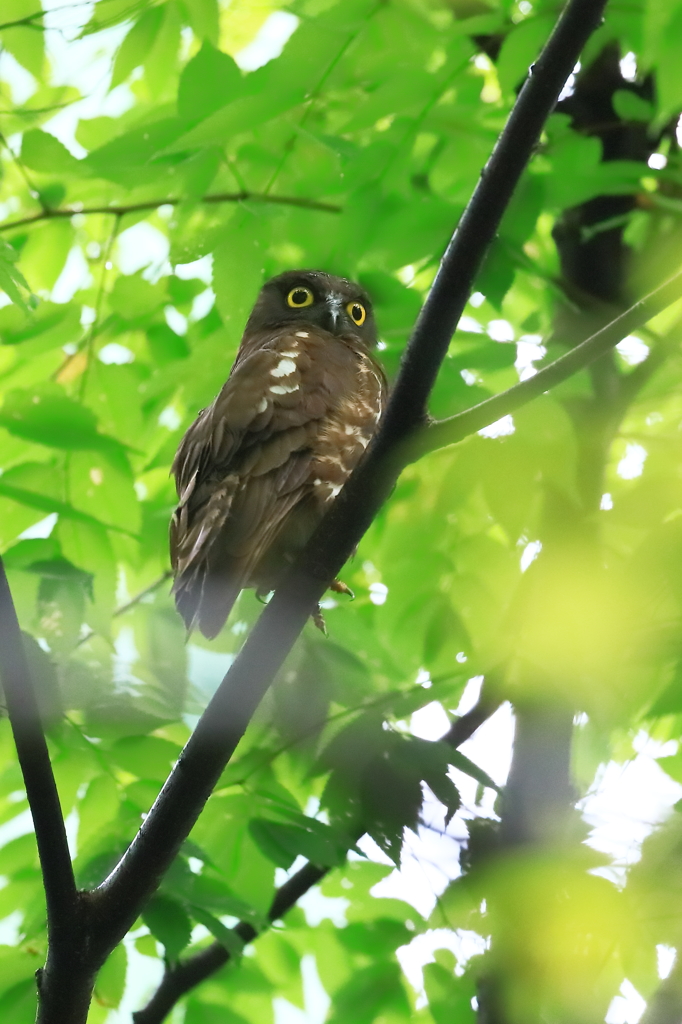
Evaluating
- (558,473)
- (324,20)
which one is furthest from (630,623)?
(324,20)

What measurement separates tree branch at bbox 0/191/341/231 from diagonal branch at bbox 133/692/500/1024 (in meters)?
1.37

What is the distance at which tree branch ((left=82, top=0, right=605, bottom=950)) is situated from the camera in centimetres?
176

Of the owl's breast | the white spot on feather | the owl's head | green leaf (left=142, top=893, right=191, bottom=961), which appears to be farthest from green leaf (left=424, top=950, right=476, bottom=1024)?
the owl's head

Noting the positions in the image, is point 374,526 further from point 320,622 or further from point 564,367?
point 564,367

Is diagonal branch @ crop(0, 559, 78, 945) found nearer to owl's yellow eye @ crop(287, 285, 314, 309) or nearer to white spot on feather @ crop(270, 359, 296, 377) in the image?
white spot on feather @ crop(270, 359, 296, 377)

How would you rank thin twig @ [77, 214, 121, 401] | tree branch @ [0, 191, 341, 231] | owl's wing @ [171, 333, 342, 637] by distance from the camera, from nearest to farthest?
owl's wing @ [171, 333, 342, 637], tree branch @ [0, 191, 341, 231], thin twig @ [77, 214, 121, 401]

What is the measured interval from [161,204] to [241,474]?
981 mm

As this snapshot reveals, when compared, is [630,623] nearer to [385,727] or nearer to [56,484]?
[385,727]

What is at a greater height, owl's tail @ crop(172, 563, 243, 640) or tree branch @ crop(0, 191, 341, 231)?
tree branch @ crop(0, 191, 341, 231)

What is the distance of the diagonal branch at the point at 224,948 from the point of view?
2518 mm

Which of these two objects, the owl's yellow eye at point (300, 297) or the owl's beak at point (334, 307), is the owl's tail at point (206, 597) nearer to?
the owl's beak at point (334, 307)

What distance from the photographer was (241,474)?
235 cm

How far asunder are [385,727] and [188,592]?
0.51m

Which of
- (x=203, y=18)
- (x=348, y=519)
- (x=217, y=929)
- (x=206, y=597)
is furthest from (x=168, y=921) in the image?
(x=203, y=18)
